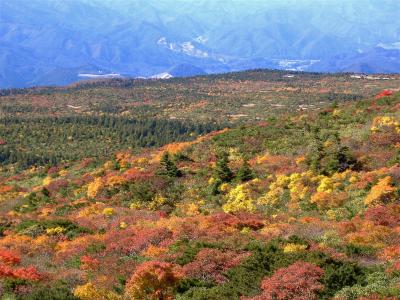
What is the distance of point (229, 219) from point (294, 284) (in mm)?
8928

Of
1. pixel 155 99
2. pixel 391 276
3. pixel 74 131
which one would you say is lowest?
pixel 391 276

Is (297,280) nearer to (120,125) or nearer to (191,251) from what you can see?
(191,251)

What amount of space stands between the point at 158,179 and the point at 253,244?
17.2 m

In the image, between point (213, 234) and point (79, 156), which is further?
point (79, 156)

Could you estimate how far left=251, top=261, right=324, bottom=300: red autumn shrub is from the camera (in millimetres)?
12398

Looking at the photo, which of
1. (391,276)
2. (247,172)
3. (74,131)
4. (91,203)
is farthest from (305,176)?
(74,131)

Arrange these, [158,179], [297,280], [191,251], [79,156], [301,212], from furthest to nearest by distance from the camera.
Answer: [79,156] < [158,179] < [301,212] < [191,251] < [297,280]

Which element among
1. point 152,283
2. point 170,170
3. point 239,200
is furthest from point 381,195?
point 170,170

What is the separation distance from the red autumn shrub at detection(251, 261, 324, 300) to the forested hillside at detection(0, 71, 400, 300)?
0.04 m

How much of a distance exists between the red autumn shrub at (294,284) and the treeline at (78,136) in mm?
56869

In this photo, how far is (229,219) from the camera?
21594mm

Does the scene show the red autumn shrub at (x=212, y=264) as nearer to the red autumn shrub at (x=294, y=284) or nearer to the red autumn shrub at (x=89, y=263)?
the red autumn shrub at (x=294, y=284)

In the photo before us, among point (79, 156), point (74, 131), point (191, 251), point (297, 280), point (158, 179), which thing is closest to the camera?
point (297, 280)

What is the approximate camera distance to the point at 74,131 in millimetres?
89500
